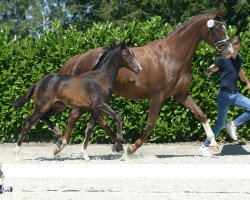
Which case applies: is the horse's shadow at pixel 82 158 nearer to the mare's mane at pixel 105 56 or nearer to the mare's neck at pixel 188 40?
the mare's mane at pixel 105 56

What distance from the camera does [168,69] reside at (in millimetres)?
9953

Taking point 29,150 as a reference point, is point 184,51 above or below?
above

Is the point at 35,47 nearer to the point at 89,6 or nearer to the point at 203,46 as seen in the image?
the point at 203,46

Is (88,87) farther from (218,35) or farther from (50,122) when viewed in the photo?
(218,35)

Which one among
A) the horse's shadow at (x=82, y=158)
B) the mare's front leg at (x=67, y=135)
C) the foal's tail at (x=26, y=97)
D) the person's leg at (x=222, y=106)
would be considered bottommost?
the horse's shadow at (x=82, y=158)

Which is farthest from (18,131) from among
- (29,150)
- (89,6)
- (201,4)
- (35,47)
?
(89,6)

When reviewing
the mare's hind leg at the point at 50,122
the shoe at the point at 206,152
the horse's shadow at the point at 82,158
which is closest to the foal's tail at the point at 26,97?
the mare's hind leg at the point at 50,122

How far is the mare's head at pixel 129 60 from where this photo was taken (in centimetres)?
951

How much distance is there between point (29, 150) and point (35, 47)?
2254mm

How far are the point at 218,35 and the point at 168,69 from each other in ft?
3.40

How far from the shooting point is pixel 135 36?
11.9 metres

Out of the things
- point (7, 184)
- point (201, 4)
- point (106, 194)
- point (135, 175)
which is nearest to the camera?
point (106, 194)

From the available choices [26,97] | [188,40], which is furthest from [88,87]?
[188,40]

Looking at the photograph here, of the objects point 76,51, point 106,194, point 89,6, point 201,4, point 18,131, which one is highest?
point 106,194
